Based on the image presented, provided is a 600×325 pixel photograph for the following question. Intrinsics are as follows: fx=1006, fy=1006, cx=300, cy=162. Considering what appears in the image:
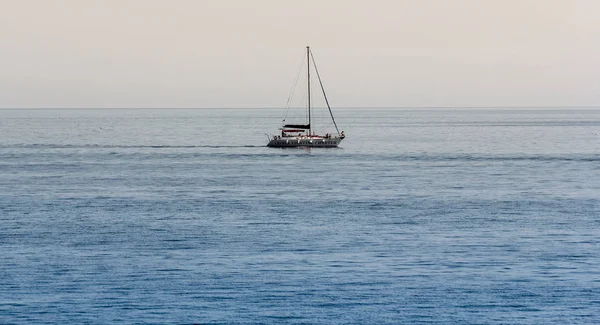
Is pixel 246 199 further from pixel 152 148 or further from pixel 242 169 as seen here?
pixel 152 148

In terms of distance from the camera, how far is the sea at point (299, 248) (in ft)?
144

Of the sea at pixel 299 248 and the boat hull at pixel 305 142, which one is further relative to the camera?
the boat hull at pixel 305 142

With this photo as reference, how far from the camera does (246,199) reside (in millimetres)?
86500

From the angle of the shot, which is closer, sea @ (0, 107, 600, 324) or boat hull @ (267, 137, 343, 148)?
sea @ (0, 107, 600, 324)

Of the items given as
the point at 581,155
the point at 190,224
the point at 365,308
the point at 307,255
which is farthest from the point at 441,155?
the point at 365,308

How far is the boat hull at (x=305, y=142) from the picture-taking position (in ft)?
546

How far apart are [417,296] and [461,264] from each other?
819 centimetres

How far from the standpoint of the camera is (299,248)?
192ft

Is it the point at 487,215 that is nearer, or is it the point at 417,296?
the point at 417,296

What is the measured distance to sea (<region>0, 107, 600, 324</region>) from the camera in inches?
1731

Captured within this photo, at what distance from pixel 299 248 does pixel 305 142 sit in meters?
108

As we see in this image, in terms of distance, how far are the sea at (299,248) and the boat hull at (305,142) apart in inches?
1936

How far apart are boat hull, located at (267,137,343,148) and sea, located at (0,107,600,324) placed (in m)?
49.2

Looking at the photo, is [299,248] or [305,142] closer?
[299,248]
